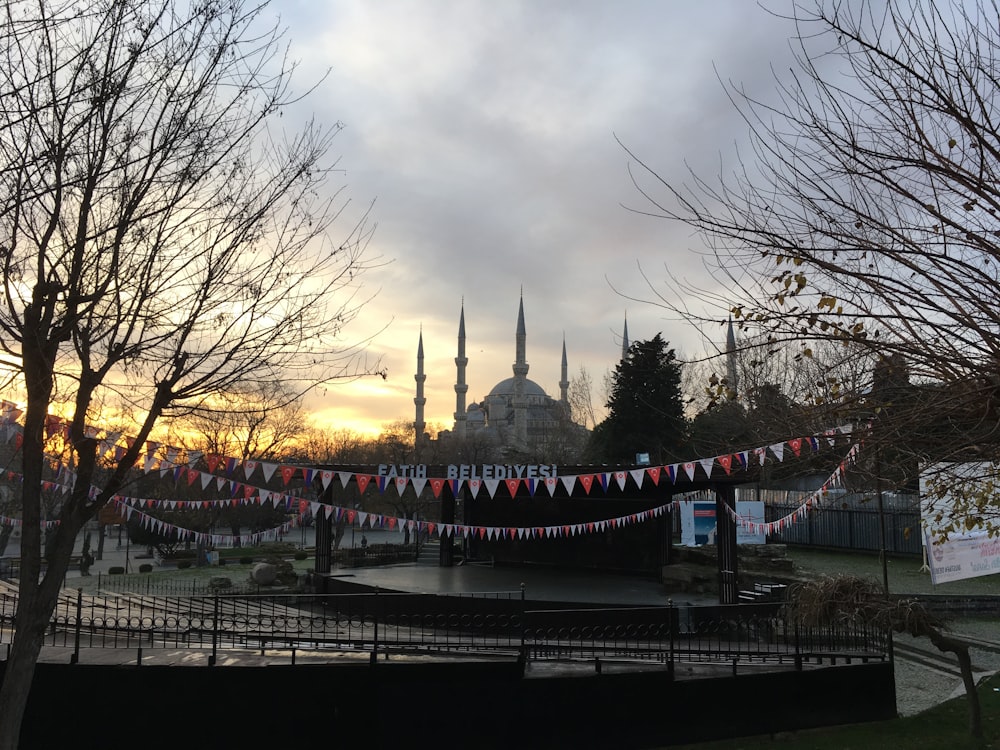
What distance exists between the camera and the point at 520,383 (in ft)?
340

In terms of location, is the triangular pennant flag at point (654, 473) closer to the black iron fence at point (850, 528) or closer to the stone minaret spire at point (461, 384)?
the black iron fence at point (850, 528)

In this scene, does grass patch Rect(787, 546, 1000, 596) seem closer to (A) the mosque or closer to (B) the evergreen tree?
(B) the evergreen tree

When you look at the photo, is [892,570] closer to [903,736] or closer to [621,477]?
[621,477]

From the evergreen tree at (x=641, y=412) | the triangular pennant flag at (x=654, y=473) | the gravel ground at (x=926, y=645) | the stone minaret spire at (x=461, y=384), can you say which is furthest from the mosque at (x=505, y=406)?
the triangular pennant flag at (x=654, y=473)

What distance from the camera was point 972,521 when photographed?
741 centimetres

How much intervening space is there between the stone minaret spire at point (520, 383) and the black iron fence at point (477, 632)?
3203 inches

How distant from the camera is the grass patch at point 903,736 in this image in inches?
371

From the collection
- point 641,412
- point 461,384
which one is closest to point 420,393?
point 461,384

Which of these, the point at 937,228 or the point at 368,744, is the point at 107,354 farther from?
the point at 937,228

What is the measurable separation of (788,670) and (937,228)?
25.1 ft

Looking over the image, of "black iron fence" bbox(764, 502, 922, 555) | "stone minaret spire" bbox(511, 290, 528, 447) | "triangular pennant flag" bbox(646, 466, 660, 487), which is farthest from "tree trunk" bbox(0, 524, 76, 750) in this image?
"stone minaret spire" bbox(511, 290, 528, 447)

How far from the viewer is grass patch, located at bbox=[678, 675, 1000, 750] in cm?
943

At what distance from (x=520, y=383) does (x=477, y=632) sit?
88637mm

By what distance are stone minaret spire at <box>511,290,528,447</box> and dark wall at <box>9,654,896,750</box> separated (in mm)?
86169
